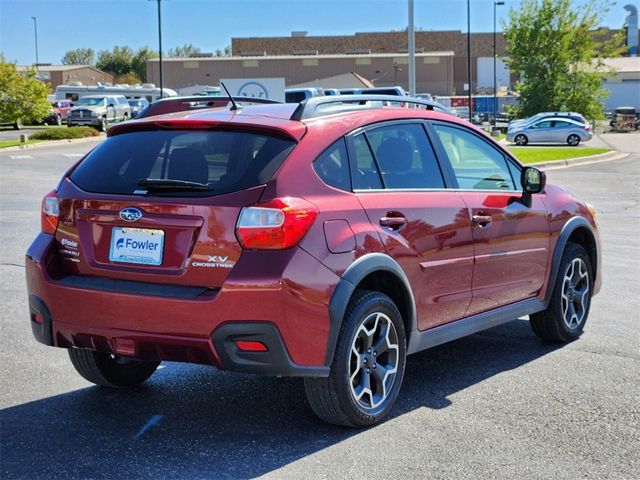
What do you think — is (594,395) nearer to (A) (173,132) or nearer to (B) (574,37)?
(A) (173,132)

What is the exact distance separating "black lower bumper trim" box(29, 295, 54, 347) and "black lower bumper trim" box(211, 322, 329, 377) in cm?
105

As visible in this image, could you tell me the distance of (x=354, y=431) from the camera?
4.75m

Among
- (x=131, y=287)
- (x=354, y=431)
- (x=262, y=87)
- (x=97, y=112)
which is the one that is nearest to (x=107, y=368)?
(x=131, y=287)

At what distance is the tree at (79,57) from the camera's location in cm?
15512

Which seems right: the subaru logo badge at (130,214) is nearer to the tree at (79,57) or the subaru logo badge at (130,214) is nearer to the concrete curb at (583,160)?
the concrete curb at (583,160)

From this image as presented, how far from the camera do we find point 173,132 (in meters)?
4.82

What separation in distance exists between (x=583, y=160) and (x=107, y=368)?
26.6 metres

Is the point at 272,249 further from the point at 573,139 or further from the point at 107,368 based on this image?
the point at 573,139

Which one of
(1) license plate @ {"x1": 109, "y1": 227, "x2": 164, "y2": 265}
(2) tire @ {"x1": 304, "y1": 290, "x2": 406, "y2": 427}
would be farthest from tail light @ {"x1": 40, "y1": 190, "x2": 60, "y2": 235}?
(2) tire @ {"x1": 304, "y1": 290, "x2": 406, "y2": 427}

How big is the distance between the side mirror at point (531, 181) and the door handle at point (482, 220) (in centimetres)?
56

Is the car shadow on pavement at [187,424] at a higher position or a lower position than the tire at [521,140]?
lower

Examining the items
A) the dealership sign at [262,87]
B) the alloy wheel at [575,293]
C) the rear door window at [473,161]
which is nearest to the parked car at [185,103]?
the rear door window at [473,161]

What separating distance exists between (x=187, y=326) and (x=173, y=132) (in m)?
1.14

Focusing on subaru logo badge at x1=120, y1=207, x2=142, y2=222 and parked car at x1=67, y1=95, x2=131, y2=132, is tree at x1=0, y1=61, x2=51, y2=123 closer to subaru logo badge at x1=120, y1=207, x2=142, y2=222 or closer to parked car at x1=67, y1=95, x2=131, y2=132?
parked car at x1=67, y1=95, x2=131, y2=132
